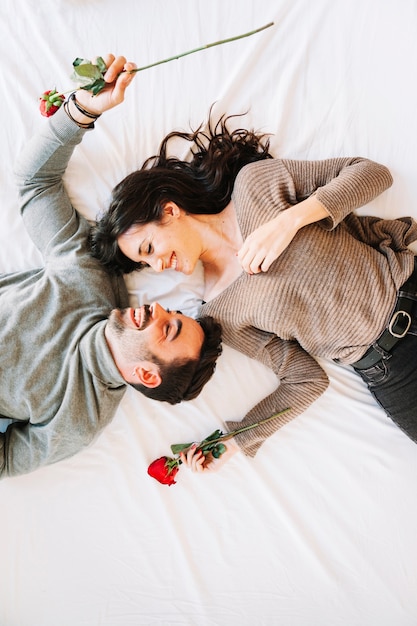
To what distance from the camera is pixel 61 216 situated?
135 cm

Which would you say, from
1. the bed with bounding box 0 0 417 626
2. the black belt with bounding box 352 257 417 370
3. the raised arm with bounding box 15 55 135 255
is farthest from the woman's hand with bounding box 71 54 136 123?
the black belt with bounding box 352 257 417 370

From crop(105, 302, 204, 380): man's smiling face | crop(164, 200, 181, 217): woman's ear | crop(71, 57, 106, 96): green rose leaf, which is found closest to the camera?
crop(71, 57, 106, 96): green rose leaf

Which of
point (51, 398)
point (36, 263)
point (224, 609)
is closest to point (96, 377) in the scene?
point (51, 398)

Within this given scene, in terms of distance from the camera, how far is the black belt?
1.31 meters

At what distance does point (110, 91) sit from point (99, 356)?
68cm

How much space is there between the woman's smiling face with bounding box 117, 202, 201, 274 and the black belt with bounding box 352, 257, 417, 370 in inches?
22.7

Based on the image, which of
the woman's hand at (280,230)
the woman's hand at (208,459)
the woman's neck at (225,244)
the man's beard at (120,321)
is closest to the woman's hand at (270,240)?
the woman's hand at (280,230)

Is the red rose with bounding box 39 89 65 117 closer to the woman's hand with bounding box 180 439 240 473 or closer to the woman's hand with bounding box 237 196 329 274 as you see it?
the woman's hand with bounding box 237 196 329 274

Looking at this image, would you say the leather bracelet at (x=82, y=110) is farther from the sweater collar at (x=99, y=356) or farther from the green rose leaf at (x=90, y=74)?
the sweater collar at (x=99, y=356)

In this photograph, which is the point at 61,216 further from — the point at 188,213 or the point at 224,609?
the point at 224,609

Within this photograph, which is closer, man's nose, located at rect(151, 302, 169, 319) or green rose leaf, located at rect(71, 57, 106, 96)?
green rose leaf, located at rect(71, 57, 106, 96)

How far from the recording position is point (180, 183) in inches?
53.4

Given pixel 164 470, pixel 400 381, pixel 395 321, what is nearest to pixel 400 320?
pixel 395 321

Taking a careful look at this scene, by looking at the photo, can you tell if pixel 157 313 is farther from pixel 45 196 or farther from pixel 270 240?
pixel 45 196
